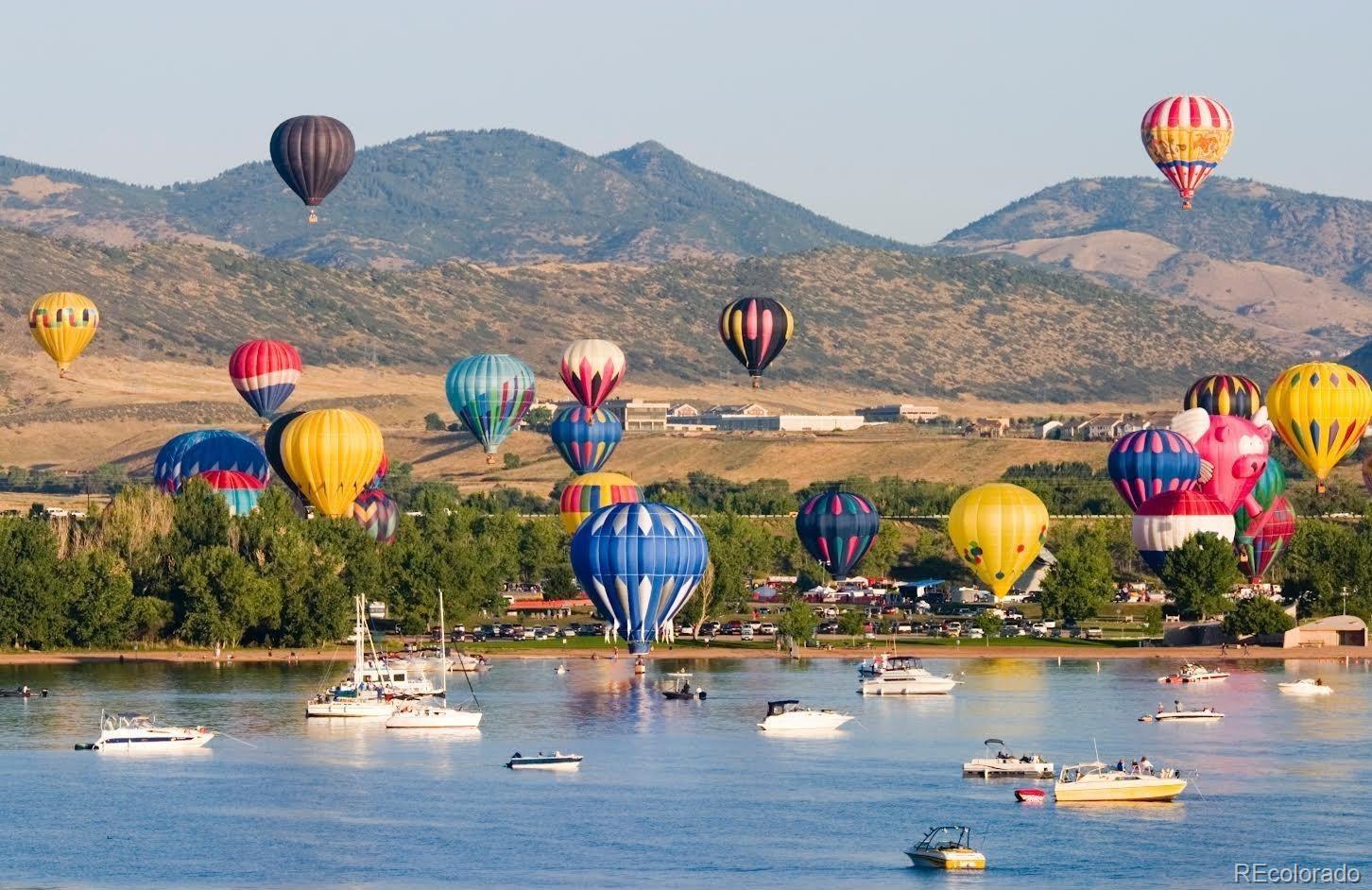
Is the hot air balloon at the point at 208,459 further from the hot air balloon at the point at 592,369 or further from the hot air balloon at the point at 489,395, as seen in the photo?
the hot air balloon at the point at 592,369

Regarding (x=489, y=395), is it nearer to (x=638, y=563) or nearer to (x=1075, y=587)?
(x=1075, y=587)

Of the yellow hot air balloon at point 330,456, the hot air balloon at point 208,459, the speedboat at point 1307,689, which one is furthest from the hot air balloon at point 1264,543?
the hot air balloon at point 208,459

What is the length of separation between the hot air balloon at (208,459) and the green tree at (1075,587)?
47920mm

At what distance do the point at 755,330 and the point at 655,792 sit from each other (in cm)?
9189

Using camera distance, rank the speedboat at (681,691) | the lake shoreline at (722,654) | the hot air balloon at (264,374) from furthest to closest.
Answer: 1. the hot air balloon at (264,374)
2. the lake shoreline at (722,654)
3. the speedboat at (681,691)

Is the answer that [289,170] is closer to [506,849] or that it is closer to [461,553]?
[461,553]

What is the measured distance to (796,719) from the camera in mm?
113562

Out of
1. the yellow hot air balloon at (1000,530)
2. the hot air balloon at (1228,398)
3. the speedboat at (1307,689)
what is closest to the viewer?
the speedboat at (1307,689)

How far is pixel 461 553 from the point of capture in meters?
158

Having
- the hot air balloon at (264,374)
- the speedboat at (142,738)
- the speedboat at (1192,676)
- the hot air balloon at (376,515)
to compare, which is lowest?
the speedboat at (142,738)

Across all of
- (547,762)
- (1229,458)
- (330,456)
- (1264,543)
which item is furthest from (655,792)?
(1264,543)

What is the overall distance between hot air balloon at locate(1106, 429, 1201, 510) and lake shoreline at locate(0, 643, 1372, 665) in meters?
17.6

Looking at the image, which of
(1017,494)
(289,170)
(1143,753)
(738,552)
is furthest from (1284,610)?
(289,170)

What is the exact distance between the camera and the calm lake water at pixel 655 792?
82062mm
